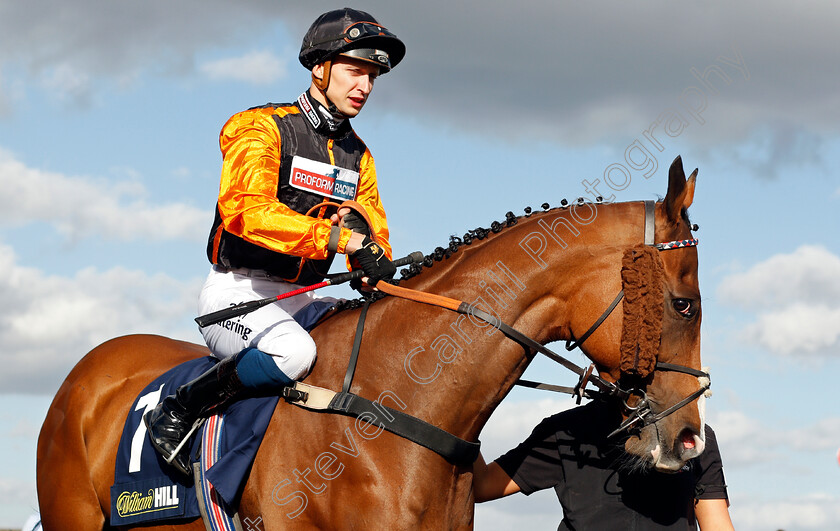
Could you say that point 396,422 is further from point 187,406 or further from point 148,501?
point 148,501

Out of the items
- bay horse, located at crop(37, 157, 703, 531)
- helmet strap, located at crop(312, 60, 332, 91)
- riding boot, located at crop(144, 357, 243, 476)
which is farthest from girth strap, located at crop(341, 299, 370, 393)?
helmet strap, located at crop(312, 60, 332, 91)

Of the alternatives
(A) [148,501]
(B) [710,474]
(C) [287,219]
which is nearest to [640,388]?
(B) [710,474]

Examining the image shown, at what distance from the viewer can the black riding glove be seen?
13.7 feet

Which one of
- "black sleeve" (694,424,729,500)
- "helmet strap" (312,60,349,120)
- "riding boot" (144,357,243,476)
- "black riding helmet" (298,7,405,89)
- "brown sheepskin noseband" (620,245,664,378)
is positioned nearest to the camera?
"brown sheepskin noseband" (620,245,664,378)

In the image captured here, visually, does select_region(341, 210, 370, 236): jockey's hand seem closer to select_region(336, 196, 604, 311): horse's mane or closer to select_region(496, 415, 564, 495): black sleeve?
select_region(336, 196, 604, 311): horse's mane

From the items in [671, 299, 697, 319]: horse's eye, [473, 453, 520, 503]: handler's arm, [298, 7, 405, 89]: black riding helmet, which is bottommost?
[473, 453, 520, 503]: handler's arm

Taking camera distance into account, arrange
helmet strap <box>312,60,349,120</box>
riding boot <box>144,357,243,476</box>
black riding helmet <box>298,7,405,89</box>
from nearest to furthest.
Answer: riding boot <box>144,357,243,476</box>
black riding helmet <box>298,7,405,89</box>
helmet strap <box>312,60,349,120</box>

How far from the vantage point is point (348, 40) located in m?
4.60

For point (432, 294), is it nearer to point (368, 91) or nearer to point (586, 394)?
point (586, 394)

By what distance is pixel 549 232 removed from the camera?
4176 mm

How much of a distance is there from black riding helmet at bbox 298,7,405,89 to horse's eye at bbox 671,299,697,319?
192 centimetres

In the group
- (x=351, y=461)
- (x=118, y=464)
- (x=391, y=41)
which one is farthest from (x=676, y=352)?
(x=118, y=464)

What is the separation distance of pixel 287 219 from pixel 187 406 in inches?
43.0

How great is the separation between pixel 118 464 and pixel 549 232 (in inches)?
109
